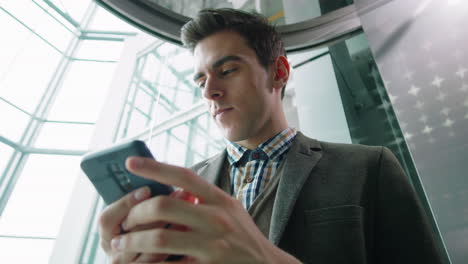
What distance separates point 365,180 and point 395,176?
7 centimetres

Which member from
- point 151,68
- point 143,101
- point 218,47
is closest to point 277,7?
point 218,47

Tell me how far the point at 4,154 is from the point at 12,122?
68cm

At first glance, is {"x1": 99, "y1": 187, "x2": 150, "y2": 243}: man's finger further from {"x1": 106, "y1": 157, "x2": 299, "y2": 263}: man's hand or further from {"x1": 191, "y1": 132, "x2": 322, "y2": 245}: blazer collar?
{"x1": 191, "y1": 132, "x2": 322, "y2": 245}: blazer collar

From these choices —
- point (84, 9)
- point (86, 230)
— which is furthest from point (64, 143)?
point (84, 9)

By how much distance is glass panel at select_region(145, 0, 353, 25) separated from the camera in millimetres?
1134

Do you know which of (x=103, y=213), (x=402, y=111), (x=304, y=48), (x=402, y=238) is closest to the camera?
(x=103, y=213)

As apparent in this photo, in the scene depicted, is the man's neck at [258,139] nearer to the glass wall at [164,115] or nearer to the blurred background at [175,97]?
the blurred background at [175,97]

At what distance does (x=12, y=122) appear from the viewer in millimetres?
5281

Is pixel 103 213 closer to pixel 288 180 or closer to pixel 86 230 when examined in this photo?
pixel 288 180

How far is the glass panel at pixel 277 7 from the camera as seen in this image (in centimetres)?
113

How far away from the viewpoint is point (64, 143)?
5426mm

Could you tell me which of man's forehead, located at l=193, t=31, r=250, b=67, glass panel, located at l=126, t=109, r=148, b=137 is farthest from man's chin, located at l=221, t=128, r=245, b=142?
glass panel, located at l=126, t=109, r=148, b=137

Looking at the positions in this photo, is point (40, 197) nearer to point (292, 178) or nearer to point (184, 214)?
point (292, 178)

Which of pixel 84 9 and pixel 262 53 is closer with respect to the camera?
pixel 262 53
